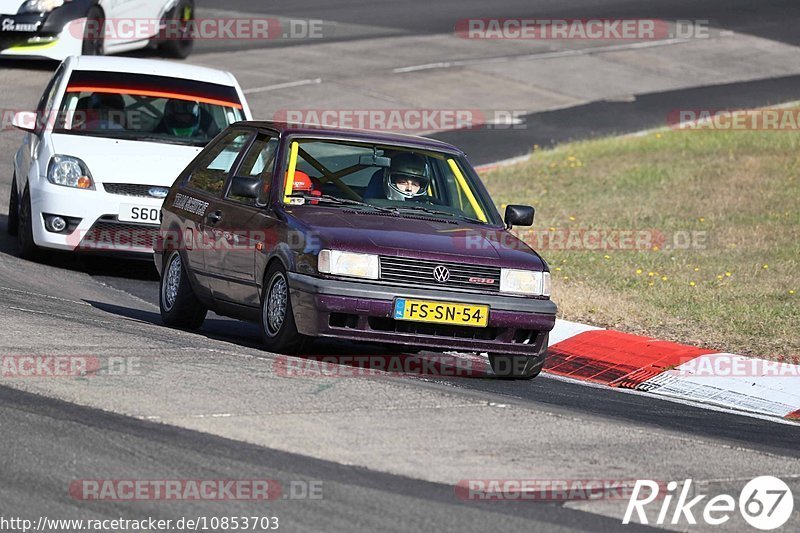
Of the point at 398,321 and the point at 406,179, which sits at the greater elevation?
the point at 406,179

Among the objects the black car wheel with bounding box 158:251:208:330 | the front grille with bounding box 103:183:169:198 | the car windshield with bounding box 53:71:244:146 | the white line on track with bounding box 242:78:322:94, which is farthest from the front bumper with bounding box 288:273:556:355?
the white line on track with bounding box 242:78:322:94

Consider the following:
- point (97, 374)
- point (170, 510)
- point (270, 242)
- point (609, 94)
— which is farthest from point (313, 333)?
point (609, 94)

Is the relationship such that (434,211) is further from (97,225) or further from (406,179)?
(97,225)

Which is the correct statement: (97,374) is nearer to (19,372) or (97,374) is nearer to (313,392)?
(19,372)

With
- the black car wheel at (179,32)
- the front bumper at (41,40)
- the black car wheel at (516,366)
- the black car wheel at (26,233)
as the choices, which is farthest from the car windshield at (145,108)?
the black car wheel at (179,32)

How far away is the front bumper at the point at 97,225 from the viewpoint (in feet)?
41.9

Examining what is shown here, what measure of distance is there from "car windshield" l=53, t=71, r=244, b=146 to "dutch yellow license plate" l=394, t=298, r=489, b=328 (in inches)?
206

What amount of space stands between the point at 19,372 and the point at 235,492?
2202mm

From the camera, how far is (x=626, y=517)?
6.11 meters

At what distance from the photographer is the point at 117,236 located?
12.8 metres

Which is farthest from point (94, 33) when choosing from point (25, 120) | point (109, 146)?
point (109, 146)

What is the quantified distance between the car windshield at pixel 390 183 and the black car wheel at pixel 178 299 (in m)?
1.28

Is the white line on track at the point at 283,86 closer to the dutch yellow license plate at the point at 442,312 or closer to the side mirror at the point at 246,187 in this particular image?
the side mirror at the point at 246,187

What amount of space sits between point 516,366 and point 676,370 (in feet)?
5.18
